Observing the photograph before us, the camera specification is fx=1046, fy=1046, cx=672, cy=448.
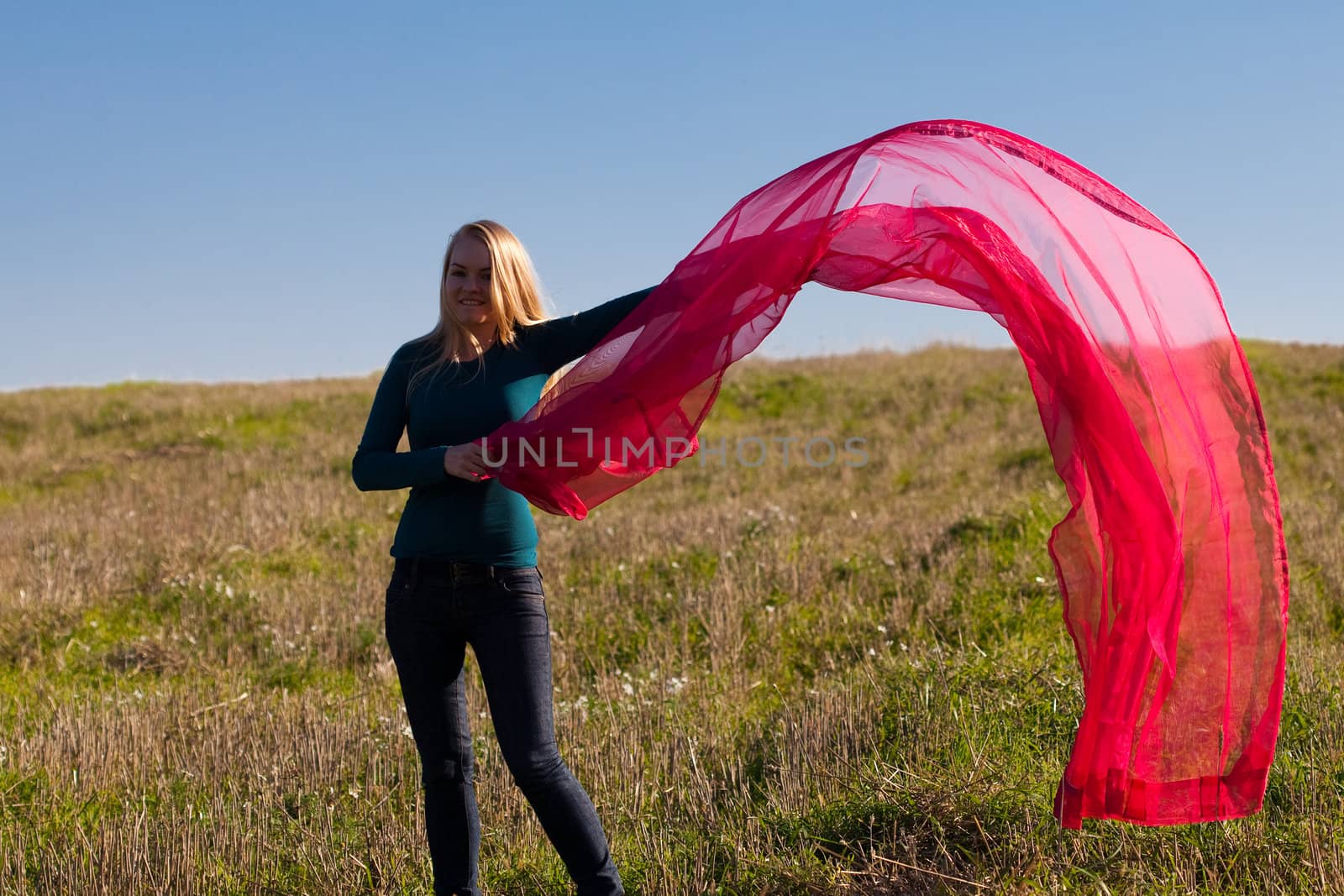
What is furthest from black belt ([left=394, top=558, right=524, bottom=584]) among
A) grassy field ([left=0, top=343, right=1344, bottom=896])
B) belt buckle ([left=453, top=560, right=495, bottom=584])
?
grassy field ([left=0, top=343, right=1344, bottom=896])

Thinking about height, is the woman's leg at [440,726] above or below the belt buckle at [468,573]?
below

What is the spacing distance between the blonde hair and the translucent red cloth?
11.3 inches

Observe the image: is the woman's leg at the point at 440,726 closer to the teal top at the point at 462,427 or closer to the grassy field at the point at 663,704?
the teal top at the point at 462,427

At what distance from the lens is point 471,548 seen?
10.2 feet

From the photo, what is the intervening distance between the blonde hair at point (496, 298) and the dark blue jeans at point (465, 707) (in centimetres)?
67

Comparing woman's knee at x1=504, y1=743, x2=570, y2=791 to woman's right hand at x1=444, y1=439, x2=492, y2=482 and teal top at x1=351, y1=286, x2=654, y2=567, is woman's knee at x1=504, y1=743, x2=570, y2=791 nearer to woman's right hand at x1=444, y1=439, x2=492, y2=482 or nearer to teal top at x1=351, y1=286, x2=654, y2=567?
teal top at x1=351, y1=286, x2=654, y2=567

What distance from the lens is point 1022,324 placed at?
323 centimetres

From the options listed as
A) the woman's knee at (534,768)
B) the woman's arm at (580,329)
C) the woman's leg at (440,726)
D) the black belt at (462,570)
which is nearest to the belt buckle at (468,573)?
the black belt at (462,570)

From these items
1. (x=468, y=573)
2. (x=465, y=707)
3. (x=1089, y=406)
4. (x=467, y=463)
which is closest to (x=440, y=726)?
(x=465, y=707)

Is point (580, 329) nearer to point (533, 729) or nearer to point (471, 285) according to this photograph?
point (471, 285)

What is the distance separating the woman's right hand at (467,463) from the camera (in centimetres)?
306

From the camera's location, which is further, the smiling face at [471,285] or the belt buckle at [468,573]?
the smiling face at [471,285]

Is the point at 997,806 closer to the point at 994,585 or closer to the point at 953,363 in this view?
the point at 994,585

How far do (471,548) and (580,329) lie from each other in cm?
80
